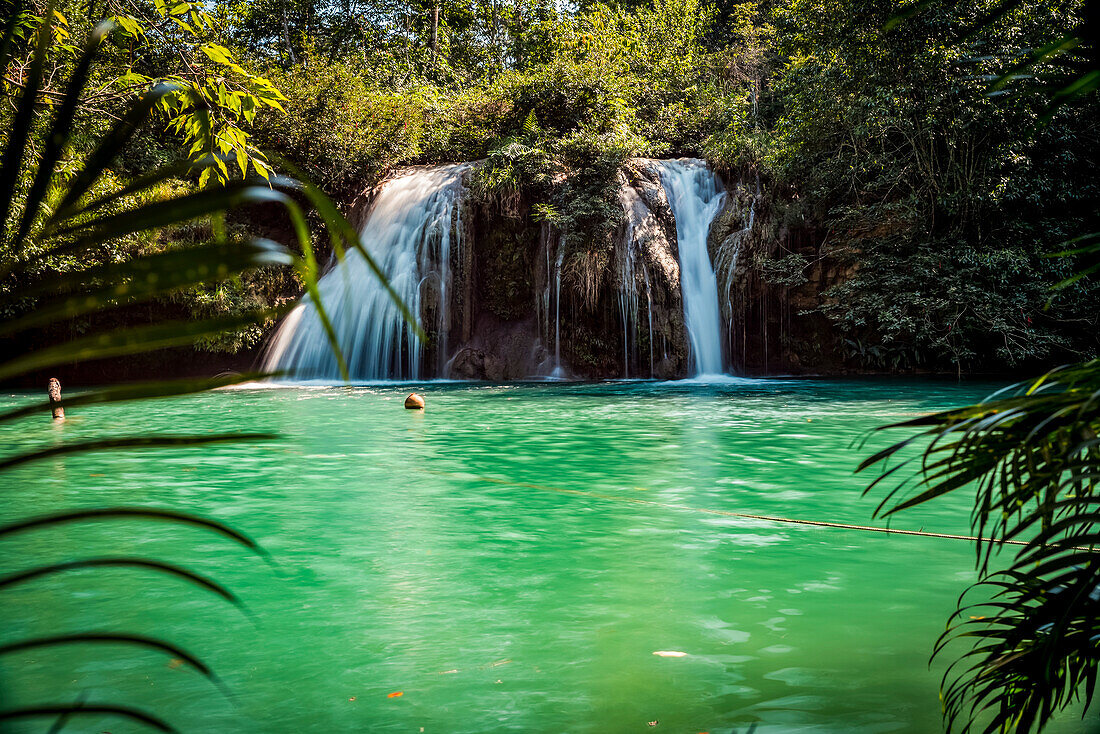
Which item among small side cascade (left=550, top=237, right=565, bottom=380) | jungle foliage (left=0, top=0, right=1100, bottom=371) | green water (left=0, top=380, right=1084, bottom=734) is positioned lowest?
green water (left=0, top=380, right=1084, bottom=734)

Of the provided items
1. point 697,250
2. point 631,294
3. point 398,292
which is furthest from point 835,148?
point 398,292

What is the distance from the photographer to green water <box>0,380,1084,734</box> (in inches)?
106

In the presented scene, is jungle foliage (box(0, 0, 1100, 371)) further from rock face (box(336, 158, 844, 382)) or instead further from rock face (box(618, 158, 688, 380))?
rock face (box(618, 158, 688, 380))

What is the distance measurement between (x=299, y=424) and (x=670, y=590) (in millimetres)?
7482

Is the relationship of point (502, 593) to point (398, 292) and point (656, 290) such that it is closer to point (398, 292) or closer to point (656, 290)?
point (656, 290)

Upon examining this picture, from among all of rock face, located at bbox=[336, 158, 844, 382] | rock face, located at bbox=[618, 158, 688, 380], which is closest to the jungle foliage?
rock face, located at bbox=[336, 158, 844, 382]

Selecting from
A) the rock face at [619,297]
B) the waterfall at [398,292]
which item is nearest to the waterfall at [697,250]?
the rock face at [619,297]

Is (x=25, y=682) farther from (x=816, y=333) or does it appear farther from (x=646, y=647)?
(x=816, y=333)

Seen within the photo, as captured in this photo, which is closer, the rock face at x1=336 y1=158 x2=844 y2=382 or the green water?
the green water

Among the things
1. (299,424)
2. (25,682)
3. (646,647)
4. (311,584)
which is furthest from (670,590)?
(299,424)

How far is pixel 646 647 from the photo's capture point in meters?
3.14

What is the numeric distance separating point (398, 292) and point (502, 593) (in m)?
15.3

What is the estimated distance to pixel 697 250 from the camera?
18.9 m

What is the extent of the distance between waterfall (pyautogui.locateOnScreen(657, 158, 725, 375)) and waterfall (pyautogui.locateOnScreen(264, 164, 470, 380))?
16.1 ft
